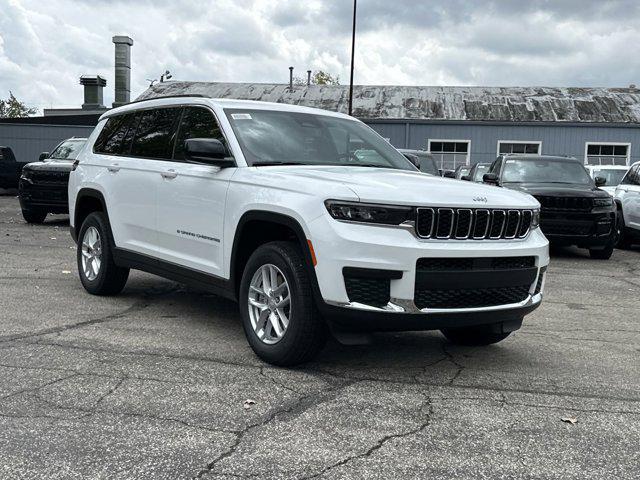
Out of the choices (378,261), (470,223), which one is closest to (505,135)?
(470,223)

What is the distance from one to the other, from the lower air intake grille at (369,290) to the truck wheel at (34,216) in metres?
→ 12.3

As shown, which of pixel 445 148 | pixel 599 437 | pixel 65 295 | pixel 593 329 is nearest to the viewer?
pixel 599 437

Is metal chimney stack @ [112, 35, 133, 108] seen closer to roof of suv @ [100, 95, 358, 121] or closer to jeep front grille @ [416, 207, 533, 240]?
roof of suv @ [100, 95, 358, 121]

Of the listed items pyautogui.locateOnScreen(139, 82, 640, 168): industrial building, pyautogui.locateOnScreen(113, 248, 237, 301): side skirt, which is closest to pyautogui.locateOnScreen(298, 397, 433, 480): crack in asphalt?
pyautogui.locateOnScreen(113, 248, 237, 301): side skirt

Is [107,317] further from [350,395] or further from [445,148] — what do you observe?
[445,148]

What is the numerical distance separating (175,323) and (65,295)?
1.69 metres

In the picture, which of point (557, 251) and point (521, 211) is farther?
point (557, 251)

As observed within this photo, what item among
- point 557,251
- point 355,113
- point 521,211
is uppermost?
point 355,113

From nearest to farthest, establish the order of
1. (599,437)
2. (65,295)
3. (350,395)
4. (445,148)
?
(599,437) < (350,395) < (65,295) < (445,148)

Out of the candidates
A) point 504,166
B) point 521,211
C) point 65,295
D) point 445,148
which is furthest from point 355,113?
point 521,211

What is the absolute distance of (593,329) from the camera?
6.41m

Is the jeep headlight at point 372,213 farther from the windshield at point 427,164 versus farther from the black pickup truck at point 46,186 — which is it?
the black pickup truck at point 46,186

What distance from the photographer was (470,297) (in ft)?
15.0

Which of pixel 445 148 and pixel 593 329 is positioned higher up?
pixel 445 148
